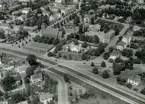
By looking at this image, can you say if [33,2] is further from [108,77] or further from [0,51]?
[108,77]

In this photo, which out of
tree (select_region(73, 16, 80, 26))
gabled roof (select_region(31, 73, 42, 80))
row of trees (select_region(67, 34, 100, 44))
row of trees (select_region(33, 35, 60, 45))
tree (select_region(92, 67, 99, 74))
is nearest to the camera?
gabled roof (select_region(31, 73, 42, 80))

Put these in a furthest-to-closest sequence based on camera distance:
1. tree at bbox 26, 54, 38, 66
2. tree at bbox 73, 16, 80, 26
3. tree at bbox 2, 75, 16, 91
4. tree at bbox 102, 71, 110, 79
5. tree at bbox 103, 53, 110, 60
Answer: tree at bbox 73, 16, 80, 26 < tree at bbox 103, 53, 110, 60 < tree at bbox 26, 54, 38, 66 < tree at bbox 102, 71, 110, 79 < tree at bbox 2, 75, 16, 91

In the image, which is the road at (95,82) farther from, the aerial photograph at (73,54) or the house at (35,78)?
the house at (35,78)

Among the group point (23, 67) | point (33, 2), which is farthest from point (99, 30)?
point (33, 2)

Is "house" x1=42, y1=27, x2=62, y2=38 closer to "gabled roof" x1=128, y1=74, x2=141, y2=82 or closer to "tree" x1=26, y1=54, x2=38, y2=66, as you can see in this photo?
"tree" x1=26, y1=54, x2=38, y2=66

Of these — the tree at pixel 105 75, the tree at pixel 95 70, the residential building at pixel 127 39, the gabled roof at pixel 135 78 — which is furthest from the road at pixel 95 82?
the residential building at pixel 127 39

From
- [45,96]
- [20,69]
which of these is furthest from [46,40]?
[45,96]

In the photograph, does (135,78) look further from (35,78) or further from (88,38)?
(88,38)

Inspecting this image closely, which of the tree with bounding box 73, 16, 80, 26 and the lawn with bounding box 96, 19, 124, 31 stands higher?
the tree with bounding box 73, 16, 80, 26

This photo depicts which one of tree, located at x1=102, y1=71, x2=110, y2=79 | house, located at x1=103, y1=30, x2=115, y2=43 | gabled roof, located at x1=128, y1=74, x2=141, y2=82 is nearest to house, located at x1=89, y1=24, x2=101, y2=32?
house, located at x1=103, y1=30, x2=115, y2=43
